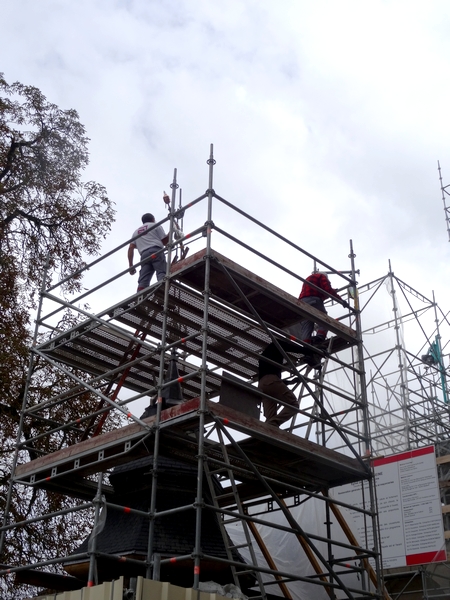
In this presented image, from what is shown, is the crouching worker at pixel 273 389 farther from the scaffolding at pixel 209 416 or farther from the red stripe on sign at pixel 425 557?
the red stripe on sign at pixel 425 557

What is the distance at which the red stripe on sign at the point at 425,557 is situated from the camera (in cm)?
1714

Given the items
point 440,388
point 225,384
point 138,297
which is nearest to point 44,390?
point 138,297

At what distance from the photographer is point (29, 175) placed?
746 inches

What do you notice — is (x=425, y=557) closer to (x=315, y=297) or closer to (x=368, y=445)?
(x=368, y=445)

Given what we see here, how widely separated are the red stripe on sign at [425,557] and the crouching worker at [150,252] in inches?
363

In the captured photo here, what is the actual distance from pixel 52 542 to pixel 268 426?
8.05m

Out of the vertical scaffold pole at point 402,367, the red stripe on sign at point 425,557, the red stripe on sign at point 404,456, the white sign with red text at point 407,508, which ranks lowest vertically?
the red stripe on sign at point 425,557

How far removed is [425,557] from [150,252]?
9474mm

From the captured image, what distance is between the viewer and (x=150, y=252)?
12906 millimetres

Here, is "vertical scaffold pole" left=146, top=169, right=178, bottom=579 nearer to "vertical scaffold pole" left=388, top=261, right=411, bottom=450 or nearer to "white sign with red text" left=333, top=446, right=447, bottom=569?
"white sign with red text" left=333, top=446, right=447, bottom=569

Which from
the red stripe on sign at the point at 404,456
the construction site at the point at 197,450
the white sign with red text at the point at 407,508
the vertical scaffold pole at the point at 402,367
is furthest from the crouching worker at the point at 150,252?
the vertical scaffold pole at the point at 402,367

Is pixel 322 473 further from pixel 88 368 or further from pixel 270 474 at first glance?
pixel 88 368

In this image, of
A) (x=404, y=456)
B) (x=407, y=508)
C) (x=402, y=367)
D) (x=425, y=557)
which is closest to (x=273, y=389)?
(x=425, y=557)

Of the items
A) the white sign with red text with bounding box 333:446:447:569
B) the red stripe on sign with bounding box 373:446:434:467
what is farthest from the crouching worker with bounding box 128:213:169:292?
the red stripe on sign with bounding box 373:446:434:467
